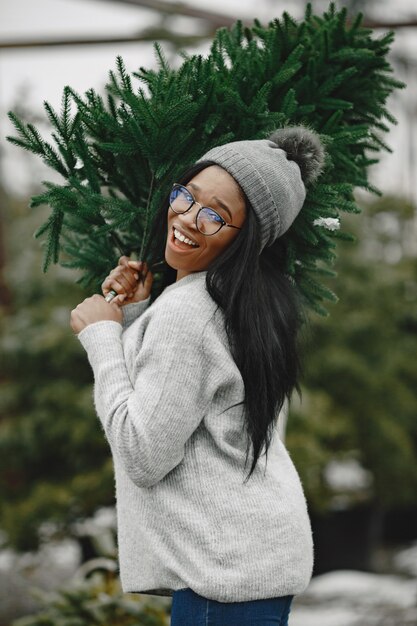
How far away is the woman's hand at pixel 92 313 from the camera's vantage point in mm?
1715

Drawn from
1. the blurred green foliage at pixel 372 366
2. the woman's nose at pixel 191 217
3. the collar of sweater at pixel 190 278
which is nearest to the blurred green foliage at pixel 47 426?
the blurred green foliage at pixel 372 366

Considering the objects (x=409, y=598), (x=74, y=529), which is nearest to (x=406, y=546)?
(x=409, y=598)

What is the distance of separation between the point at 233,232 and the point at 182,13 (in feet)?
7.72

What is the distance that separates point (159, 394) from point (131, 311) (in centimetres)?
36

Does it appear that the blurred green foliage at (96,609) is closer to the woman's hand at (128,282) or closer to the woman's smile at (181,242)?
the woman's hand at (128,282)

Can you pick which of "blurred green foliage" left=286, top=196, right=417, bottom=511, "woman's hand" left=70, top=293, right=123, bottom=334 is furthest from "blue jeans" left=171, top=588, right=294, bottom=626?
"blurred green foliage" left=286, top=196, right=417, bottom=511

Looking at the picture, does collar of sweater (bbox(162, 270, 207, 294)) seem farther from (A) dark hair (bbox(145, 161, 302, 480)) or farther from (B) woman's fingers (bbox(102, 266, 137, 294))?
(B) woman's fingers (bbox(102, 266, 137, 294))

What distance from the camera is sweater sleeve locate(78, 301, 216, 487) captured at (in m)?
1.51

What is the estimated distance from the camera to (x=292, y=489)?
169 cm

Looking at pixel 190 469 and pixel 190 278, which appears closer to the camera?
pixel 190 469

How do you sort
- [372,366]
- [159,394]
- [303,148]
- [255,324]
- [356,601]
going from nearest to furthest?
[159,394] → [255,324] → [303,148] → [356,601] → [372,366]

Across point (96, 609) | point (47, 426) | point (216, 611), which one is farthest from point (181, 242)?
point (47, 426)

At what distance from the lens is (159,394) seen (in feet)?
4.99

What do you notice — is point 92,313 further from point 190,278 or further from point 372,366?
point 372,366
